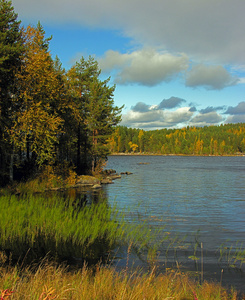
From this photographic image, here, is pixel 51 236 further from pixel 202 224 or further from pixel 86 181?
pixel 86 181

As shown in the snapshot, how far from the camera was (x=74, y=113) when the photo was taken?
104ft

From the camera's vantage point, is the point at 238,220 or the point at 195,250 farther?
the point at 238,220

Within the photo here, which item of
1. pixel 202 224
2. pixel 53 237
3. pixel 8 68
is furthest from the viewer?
pixel 8 68

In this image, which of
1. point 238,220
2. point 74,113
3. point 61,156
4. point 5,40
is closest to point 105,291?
point 238,220

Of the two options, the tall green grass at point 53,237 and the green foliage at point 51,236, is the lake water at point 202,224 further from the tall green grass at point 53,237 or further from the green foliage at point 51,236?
the green foliage at point 51,236

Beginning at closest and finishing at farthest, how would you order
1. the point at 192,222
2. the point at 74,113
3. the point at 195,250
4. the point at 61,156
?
the point at 195,250 < the point at 192,222 < the point at 74,113 < the point at 61,156

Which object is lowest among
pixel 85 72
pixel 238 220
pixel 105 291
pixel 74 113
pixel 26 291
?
pixel 238 220

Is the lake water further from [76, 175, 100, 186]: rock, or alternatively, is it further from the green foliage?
[76, 175, 100, 186]: rock

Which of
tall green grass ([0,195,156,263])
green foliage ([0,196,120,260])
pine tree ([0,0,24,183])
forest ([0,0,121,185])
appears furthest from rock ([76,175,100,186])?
green foliage ([0,196,120,260])

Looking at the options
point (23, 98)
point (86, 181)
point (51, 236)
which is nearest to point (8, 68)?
point (23, 98)

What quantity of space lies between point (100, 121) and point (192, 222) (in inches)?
1151

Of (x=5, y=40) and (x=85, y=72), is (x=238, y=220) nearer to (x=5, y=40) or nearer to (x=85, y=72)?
(x=5, y=40)

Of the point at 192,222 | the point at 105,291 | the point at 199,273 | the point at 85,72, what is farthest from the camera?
the point at 85,72

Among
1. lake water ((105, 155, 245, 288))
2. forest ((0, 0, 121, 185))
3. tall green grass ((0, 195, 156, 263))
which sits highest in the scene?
forest ((0, 0, 121, 185))
